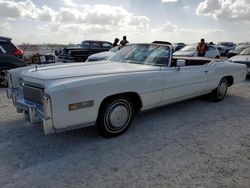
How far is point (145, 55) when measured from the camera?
4.66 metres

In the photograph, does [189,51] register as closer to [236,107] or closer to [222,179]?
[236,107]

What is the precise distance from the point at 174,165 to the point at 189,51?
11.9 meters

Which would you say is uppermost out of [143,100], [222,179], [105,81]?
[105,81]

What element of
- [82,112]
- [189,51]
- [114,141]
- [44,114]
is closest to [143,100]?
[114,141]

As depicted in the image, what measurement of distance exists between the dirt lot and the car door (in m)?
0.49

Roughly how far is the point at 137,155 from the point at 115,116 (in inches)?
29.0

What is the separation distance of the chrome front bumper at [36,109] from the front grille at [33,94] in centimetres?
6

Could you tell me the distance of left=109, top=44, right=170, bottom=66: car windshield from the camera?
448cm

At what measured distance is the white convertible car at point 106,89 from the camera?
3016mm

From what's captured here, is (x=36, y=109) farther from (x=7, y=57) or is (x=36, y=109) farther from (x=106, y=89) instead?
(x=7, y=57)

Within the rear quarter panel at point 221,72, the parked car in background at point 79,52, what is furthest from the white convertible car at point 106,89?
the parked car in background at point 79,52

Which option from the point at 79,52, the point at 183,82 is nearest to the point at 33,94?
the point at 183,82

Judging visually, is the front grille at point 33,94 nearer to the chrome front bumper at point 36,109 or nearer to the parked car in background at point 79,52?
the chrome front bumper at point 36,109

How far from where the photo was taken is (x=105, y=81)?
3.37 metres
